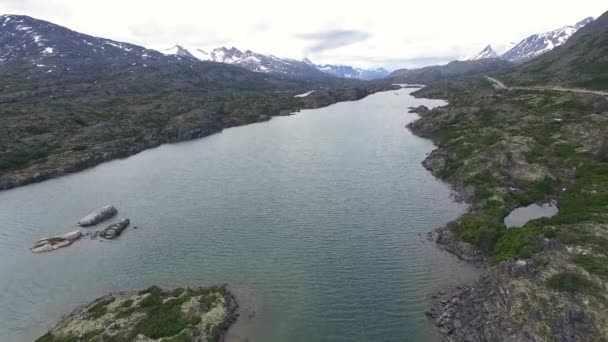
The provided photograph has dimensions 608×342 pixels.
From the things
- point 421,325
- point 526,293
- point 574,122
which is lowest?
point 421,325

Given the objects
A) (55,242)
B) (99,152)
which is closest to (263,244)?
(55,242)

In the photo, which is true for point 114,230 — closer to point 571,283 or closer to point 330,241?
point 330,241

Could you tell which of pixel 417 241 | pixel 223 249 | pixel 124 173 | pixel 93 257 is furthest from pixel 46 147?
A: pixel 417 241

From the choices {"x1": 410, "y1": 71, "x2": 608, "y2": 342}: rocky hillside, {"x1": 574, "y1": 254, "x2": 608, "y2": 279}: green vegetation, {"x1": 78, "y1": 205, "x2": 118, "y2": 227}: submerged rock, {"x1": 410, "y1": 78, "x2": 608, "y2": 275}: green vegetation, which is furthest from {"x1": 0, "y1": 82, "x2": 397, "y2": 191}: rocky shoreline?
{"x1": 574, "y1": 254, "x2": 608, "y2": 279}: green vegetation

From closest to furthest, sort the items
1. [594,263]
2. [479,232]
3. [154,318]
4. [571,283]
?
[571,283] → [594,263] → [154,318] → [479,232]

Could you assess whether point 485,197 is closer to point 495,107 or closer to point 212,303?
point 212,303

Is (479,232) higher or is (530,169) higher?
(530,169)
